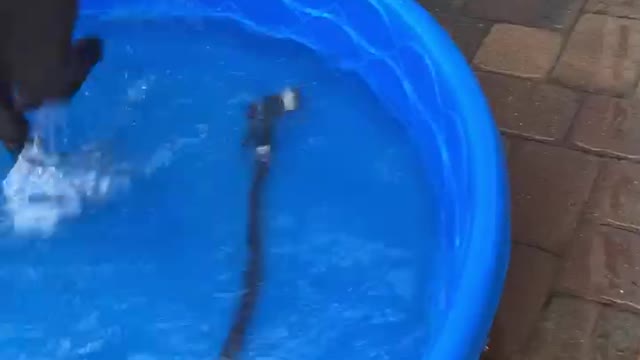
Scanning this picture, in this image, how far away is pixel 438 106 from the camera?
154 centimetres

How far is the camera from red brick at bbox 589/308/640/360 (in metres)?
1.30

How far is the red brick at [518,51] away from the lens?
178cm

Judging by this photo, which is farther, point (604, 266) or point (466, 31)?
point (466, 31)

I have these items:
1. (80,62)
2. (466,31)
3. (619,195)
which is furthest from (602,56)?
(80,62)

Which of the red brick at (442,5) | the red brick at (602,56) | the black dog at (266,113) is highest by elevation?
the red brick at (602,56)

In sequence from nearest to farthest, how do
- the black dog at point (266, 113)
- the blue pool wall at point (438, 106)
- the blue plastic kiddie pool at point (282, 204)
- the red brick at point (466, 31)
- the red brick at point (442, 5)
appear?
the blue pool wall at point (438, 106), the blue plastic kiddie pool at point (282, 204), the black dog at point (266, 113), the red brick at point (466, 31), the red brick at point (442, 5)

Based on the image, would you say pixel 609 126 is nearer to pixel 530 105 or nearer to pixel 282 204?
pixel 530 105

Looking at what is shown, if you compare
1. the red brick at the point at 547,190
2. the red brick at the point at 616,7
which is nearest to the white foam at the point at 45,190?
the red brick at the point at 547,190

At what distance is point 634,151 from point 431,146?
339mm

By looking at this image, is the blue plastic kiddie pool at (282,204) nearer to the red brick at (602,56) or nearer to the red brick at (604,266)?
the red brick at (604,266)

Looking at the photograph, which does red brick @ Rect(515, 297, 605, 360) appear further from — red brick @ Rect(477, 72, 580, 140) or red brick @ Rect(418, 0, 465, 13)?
red brick @ Rect(418, 0, 465, 13)

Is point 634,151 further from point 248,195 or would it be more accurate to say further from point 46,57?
point 46,57

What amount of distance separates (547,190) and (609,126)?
207mm

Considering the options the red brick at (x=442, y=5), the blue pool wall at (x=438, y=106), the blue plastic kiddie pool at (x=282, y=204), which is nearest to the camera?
the blue pool wall at (x=438, y=106)
